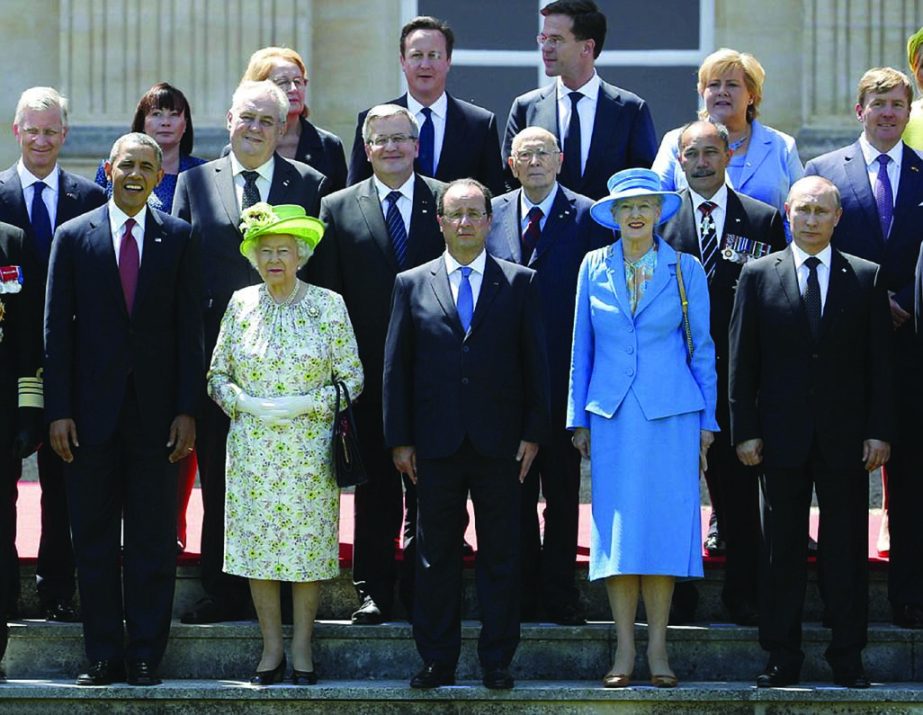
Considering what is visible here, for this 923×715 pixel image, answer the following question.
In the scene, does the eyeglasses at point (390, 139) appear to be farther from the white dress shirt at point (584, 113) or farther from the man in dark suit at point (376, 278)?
the white dress shirt at point (584, 113)

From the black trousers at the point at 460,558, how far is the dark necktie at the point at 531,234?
939mm

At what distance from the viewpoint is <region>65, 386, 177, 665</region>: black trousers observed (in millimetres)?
8773

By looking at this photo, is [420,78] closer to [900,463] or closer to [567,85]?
[567,85]

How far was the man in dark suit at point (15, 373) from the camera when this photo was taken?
8.80 m

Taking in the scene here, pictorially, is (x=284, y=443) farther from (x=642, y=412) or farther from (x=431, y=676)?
(x=642, y=412)

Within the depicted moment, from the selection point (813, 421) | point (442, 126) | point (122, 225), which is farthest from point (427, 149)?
point (813, 421)

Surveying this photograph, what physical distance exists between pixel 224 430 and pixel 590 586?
1.62 metres

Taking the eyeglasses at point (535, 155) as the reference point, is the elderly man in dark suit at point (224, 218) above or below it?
below

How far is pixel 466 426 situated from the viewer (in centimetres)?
871

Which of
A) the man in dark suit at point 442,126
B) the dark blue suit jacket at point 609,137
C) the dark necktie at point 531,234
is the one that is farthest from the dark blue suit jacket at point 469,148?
the dark necktie at point 531,234

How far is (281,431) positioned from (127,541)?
0.72 meters

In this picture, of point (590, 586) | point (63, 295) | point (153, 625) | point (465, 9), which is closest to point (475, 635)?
point (590, 586)

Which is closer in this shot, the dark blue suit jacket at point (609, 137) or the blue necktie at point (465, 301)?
the blue necktie at point (465, 301)

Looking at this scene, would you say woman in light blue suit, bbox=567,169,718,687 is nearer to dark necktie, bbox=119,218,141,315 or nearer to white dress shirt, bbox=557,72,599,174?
white dress shirt, bbox=557,72,599,174
